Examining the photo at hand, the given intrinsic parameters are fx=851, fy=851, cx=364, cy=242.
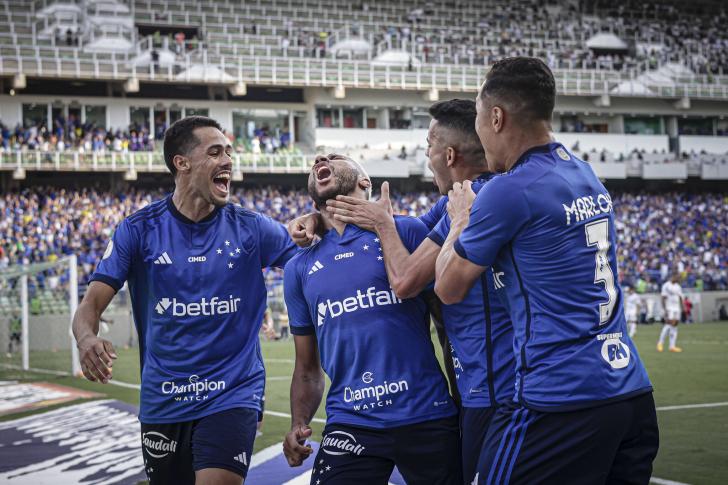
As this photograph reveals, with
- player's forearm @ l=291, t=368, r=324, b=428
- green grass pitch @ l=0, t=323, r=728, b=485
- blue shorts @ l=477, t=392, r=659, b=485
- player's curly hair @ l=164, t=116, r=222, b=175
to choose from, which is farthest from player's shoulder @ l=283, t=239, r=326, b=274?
green grass pitch @ l=0, t=323, r=728, b=485

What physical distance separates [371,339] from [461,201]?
88 cm

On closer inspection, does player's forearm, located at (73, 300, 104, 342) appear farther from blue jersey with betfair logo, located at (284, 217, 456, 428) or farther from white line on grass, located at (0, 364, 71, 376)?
white line on grass, located at (0, 364, 71, 376)

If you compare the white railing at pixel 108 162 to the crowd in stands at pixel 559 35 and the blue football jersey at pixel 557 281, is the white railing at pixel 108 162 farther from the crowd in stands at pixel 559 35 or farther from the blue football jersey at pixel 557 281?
the blue football jersey at pixel 557 281

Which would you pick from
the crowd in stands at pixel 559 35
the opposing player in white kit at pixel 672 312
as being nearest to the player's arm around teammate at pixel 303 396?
the opposing player in white kit at pixel 672 312

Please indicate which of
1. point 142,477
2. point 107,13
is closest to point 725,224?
point 107,13

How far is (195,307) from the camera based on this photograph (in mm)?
5062

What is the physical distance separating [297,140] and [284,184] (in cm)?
421

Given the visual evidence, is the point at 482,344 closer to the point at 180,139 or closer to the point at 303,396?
the point at 303,396

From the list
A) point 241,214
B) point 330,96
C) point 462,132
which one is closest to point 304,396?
point 241,214

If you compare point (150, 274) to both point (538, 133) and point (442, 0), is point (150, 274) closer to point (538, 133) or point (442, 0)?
point (538, 133)

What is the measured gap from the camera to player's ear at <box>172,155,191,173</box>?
538 centimetres

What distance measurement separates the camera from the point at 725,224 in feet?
162

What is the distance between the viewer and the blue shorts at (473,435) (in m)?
3.77

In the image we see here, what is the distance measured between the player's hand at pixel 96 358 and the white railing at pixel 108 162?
39.4 m
